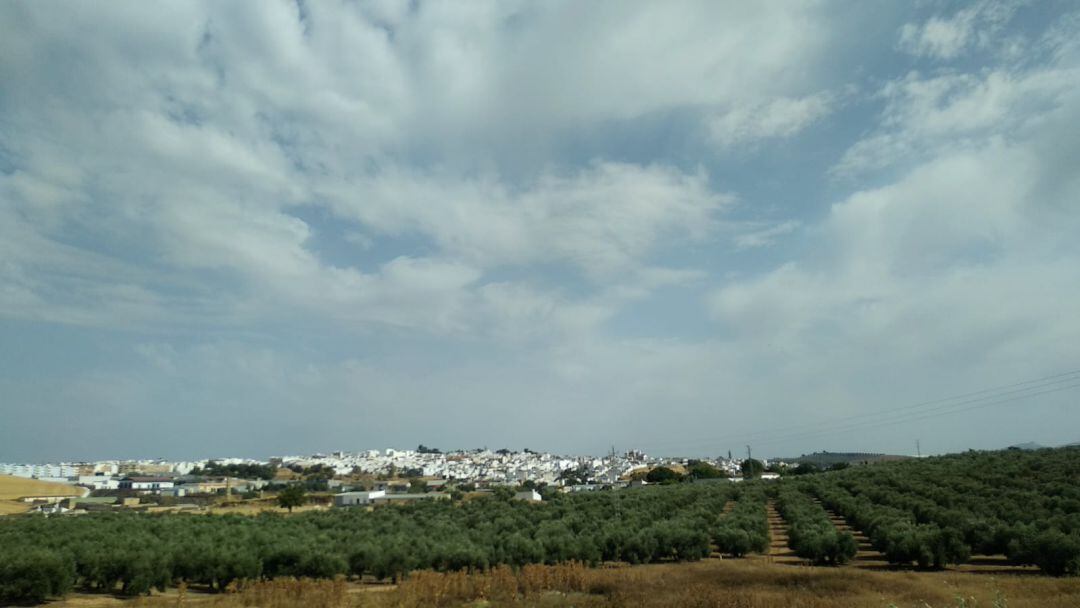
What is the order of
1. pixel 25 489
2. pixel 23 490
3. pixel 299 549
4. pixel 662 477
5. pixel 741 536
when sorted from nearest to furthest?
1. pixel 299 549
2. pixel 741 536
3. pixel 23 490
4. pixel 25 489
5. pixel 662 477

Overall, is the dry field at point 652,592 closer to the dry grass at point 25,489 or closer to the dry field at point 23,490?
the dry field at point 23,490

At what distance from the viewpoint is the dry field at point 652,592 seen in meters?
17.6

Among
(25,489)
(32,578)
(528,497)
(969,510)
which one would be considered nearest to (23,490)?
(25,489)

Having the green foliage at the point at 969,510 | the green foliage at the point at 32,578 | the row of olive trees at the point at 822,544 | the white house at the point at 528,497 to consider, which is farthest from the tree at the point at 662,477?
the green foliage at the point at 32,578

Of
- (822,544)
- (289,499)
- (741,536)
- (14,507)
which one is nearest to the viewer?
(822,544)

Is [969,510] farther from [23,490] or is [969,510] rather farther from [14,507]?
[23,490]

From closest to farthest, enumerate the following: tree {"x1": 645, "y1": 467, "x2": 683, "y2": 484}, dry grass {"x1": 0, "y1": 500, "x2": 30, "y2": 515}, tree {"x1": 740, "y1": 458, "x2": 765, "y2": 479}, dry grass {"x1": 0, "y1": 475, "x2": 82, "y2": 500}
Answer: dry grass {"x1": 0, "y1": 500, "x2": 30, "y2": 515} → dry grass {"x1": 0, "y1": 475, "x2": 82, "y2": 500} → tree {"x1": 645, "y1": 467, "x2": 683, "y2": 484} → tree {"x1": 740, "y1": 458, "x2": 765, "y2": 479}

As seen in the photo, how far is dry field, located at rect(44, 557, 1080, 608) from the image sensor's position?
57.6ft

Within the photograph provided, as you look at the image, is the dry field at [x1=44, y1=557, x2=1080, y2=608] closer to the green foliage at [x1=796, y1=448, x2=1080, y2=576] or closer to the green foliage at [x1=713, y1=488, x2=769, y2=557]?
the green foliage at [x1=796, y1=448, x2=1080, y2=576]

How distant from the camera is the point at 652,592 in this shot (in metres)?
19.4

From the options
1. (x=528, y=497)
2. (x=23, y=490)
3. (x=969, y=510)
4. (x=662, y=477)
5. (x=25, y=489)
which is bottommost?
(x=969, y=510)

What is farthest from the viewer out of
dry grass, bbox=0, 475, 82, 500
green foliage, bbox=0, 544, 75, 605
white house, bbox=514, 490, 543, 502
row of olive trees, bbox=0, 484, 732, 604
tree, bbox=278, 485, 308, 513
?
dry grass, bbox=0, 475, 82, 500

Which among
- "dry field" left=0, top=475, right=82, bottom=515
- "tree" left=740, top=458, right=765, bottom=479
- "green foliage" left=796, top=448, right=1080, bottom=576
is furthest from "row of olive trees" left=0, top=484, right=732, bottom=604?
"tree" left=740, top=458, right=765, bottom=479

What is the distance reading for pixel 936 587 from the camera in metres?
20.1
